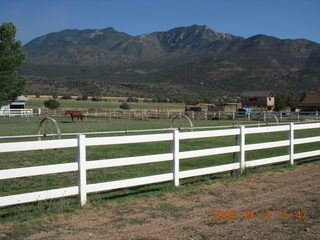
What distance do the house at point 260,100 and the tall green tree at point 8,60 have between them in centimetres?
4290

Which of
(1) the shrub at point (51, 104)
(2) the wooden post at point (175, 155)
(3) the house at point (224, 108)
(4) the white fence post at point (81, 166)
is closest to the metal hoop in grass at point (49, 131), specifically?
(4) the white fence post at point (81, 166)

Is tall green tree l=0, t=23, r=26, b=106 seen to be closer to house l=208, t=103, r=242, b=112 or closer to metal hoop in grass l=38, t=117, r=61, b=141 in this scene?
metal hoop in grass l=38, t=117, r=61, b=141

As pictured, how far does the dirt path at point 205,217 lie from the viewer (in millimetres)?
5527

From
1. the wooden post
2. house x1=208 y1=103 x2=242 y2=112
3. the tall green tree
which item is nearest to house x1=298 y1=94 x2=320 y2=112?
house x1=208 y1=103 x2=242 y2=112

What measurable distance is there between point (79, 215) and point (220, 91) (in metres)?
140

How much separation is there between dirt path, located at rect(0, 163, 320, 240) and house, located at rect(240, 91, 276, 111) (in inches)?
2467

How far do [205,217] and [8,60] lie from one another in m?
34.2

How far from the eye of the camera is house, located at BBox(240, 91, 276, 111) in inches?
2781

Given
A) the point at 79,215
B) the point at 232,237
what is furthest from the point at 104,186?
the point at 232,237

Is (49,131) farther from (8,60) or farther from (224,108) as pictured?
(224,108)

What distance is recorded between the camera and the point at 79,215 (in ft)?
22.0

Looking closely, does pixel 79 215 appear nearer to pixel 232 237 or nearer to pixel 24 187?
pixel 232 237

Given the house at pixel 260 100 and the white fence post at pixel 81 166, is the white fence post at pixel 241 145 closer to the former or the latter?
the white fence post at pixel 81 166

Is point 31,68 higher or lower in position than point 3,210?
higher
